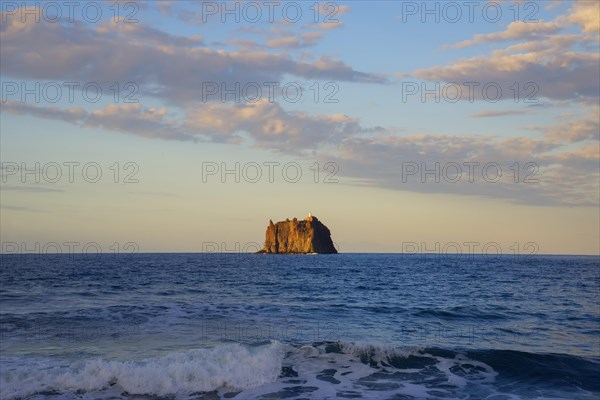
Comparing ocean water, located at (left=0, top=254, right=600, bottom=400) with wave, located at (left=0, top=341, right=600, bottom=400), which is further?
ocean water, located at (left=0, top=254, right=600, bottom=400)

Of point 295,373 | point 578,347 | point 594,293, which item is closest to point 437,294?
point 594,293

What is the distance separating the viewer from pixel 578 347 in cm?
2345

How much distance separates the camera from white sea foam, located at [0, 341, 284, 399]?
16.3 m

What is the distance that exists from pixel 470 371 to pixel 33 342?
710 inches

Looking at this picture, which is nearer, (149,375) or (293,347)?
(149,375)

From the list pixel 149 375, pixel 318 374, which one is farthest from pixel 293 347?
pixel 149 375

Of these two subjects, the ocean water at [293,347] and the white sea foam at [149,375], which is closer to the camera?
the white sea foam at [149,375]

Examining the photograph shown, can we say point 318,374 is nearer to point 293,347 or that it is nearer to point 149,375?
point 293,347

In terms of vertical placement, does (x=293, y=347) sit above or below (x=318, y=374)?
above

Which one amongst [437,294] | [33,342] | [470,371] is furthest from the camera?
[437,294]

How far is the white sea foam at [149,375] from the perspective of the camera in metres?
16.3

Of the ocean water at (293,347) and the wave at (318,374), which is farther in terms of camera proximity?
the ocean water at (293,347)

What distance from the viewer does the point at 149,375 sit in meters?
17.0

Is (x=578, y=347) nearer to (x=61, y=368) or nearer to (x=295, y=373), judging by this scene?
(x=295, y=373)
